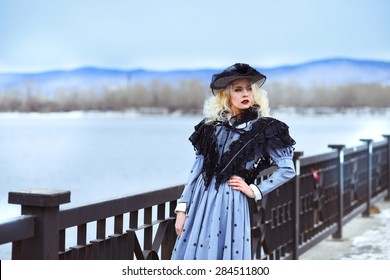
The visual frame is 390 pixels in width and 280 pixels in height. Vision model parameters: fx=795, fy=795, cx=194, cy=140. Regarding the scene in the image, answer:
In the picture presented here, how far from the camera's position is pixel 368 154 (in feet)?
24.9

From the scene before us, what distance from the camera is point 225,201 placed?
9.36ft

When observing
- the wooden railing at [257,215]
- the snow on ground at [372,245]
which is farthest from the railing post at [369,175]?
the snow on ground at [372,245]

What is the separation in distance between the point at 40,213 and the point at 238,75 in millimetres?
894

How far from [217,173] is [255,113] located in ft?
0.88

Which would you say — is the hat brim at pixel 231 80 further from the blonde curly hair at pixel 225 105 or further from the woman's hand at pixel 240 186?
the woman's hand at pixel 240 186

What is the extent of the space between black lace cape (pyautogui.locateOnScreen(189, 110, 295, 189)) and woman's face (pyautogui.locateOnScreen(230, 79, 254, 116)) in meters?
0.04

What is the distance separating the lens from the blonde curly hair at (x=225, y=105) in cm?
294

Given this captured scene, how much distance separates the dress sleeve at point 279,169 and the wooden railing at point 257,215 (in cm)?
50

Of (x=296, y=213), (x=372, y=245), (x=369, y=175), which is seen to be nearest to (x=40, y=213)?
(x=296, y=213)

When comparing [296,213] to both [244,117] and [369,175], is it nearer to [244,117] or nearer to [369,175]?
[244,117]

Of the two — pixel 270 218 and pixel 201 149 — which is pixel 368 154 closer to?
pixel 270 218
